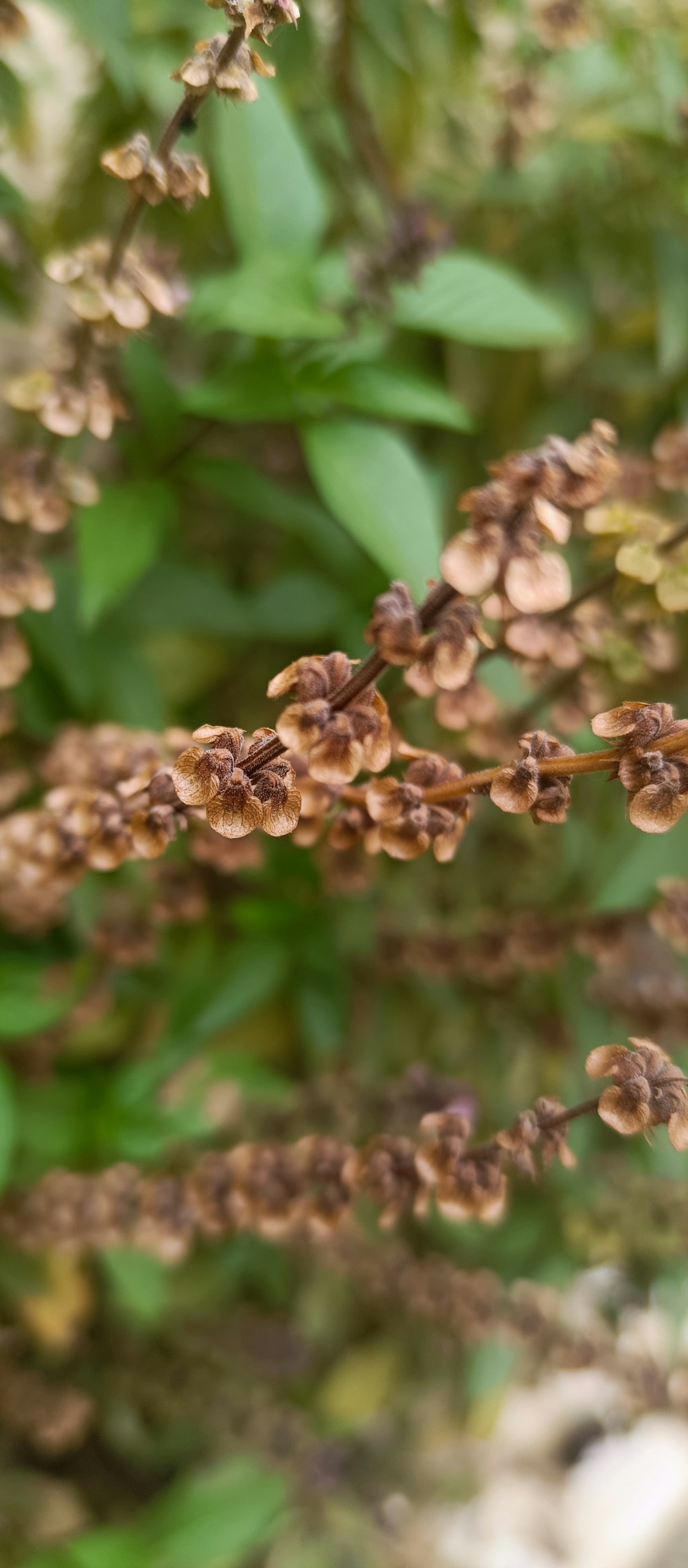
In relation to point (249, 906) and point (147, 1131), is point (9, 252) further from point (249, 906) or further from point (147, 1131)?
point (147, 1131)

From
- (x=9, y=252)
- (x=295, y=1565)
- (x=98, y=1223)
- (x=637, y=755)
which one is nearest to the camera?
(x=637, y=755)

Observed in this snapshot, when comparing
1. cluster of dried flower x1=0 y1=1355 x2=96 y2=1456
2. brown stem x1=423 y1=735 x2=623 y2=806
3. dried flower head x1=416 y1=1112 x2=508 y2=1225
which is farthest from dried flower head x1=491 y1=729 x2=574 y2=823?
cluster of dried flower x1=0 y1=1355 x2=96 y2=1456

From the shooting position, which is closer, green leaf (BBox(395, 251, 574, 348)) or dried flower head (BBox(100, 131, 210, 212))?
dried flower head (BBox(100, 131, 210, 212))

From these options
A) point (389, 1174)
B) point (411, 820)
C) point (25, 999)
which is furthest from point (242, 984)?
point (411, 820)

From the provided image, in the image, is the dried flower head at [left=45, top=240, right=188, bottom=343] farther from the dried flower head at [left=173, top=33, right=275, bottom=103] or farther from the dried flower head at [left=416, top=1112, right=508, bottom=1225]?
the dried flower head at [left=416, top=1112, right=508, bottom=1225]

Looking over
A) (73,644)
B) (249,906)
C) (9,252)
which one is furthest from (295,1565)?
(9,252)

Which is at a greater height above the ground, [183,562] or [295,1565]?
[183,562]
